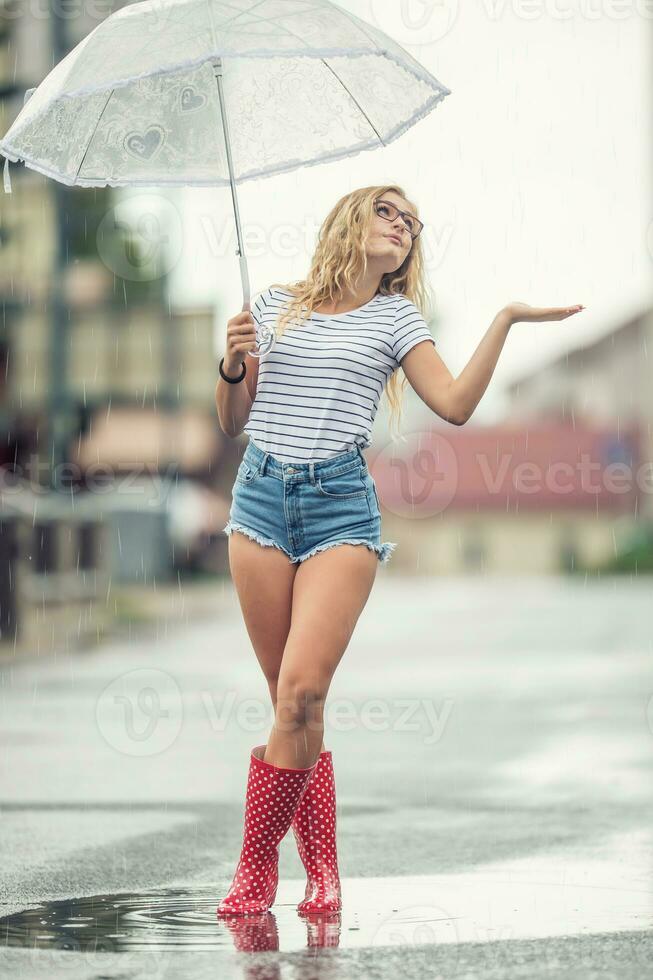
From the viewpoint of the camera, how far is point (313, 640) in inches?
166

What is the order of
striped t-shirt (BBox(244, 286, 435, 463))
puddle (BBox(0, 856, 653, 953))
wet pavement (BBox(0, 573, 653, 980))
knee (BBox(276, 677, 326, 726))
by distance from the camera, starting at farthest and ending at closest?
striped t-shirt (BBox(244, 286, 435, 463)) < knee (BBox(276, 677, 326, 726)) < puddle (BBox(0, 856, 653, 953)) < wet pavement (BBox(0, 573, 653, 980))

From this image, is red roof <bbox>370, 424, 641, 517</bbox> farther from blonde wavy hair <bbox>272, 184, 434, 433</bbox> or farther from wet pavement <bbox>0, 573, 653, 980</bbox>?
blonde wavy hair <bbox>272, 184, 434, 433</bbox>

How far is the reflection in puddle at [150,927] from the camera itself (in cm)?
403

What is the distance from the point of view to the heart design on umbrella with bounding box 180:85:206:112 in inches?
201

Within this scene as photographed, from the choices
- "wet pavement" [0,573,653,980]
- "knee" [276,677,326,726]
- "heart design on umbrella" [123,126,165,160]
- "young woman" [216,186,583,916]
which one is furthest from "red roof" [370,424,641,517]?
"knee" [276,677,326,726]

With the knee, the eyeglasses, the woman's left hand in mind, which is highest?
the eyeglasses

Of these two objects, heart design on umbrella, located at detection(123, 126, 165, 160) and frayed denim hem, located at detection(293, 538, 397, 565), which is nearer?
frayed denim hem, located at detection(293, 538, 397, 565)

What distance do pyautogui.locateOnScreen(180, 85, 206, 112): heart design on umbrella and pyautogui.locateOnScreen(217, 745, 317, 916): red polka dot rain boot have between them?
199 cm

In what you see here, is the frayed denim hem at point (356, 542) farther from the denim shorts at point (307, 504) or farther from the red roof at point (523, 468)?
the red roof at point (523, 468)

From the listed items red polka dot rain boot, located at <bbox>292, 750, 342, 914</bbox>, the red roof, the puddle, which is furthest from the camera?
the red roof

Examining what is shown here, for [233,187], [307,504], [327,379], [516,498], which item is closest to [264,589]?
[307,504]

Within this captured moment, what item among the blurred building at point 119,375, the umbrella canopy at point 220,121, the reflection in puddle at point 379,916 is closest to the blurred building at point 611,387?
the blurred building at point 119,375

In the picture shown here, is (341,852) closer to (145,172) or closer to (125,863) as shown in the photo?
(125,863)

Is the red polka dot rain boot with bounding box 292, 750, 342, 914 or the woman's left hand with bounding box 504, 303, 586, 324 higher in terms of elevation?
the woman's left hand with bounding box 504, 303, 586, 324
